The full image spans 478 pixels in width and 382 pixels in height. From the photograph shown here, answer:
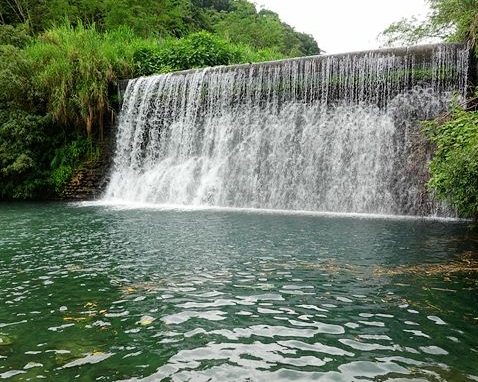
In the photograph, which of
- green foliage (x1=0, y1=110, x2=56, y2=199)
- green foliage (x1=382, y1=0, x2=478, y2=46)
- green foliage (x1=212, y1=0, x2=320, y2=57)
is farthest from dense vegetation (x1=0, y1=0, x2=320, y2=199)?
green foliage (x1=212, y1=0, x2=320, y2=57)

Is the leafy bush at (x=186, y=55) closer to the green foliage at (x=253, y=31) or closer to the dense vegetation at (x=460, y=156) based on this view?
the dense vegetation at (x=460, y=156)

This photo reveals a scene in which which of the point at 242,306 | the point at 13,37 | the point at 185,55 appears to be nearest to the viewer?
the point at 242,306

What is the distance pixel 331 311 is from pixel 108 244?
456 centimetres

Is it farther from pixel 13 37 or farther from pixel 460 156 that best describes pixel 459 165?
pixel 13 37

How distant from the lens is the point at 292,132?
14.0 metres

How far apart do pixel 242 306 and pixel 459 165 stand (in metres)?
4.33

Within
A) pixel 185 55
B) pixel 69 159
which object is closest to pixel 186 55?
pixel 185 55

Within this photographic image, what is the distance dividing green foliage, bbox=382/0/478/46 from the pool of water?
19.0 ft

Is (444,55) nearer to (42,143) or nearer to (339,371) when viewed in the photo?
(339,371)

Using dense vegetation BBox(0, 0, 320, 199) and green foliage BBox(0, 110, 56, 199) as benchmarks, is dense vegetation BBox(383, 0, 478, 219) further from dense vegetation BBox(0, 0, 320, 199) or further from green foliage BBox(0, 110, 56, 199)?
green foliage BBox(0, 110, 56, 199)

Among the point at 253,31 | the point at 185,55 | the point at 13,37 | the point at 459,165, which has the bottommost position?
the point at 459,165

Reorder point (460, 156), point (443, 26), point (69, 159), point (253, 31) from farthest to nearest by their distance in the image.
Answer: point (253, 31) → point (69, 159) → point (443, 26) → point (460, 156)

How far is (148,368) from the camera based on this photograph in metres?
3.53

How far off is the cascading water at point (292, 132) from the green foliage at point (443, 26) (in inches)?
24.3
